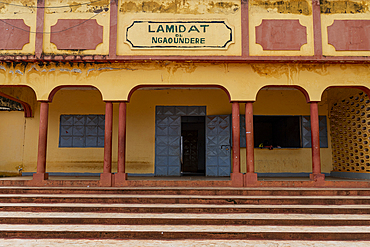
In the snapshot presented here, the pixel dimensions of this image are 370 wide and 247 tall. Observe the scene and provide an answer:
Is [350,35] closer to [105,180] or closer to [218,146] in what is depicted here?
[218,146]

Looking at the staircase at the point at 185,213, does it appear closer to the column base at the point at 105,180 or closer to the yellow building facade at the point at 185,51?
the column base at the point at 105,180

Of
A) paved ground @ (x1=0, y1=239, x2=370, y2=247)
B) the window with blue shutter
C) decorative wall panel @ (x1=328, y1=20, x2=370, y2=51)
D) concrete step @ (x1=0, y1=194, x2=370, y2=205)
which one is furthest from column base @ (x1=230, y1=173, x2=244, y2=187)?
the window with blue shutter

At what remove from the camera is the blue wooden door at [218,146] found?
9391 millimetres

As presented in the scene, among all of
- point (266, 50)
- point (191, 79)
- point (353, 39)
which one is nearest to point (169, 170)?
point (191, 79)

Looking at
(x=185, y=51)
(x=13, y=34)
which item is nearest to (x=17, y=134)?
(x=13, y=34)

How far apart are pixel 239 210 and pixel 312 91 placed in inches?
148

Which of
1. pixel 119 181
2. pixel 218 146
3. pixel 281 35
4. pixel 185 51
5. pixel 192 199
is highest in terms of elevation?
pixel 281 35

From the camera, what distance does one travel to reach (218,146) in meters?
9.54

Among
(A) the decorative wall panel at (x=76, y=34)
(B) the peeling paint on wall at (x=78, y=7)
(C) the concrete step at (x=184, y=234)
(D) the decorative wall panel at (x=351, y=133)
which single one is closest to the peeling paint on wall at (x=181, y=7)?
(B) the peeling paint on wall at (x=78, y=7)

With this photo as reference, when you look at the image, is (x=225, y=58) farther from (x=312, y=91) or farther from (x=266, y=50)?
(x=312, y=91)

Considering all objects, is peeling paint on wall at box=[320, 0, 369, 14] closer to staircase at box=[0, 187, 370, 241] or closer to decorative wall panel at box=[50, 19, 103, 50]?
staircase at box=[0, 187, 370, 241]

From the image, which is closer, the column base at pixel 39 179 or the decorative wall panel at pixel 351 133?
the column base at pixel 39 179

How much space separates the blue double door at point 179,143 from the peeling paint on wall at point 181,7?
327 centimetres

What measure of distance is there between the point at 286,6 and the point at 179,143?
5.13 meters
